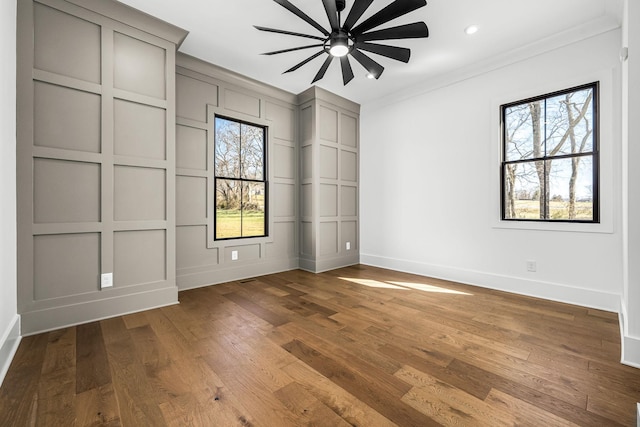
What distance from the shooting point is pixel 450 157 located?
3.99 m

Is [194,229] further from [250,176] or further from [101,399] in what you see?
[101,399]

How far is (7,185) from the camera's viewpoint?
6.53 feet

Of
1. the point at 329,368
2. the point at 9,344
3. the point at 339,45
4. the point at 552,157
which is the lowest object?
the point at 329,368

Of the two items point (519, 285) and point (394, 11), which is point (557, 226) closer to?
point (519, 285)

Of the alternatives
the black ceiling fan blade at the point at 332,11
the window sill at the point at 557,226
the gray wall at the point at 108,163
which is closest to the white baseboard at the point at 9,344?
the gray wall at the point at 108,163

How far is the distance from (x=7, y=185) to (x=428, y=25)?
3885 mm

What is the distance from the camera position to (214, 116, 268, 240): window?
3.93 meters

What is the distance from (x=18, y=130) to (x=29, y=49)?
0.68 metres

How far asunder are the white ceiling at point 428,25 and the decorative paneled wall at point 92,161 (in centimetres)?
43

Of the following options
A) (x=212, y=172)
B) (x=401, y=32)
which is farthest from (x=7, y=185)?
(x=401, y=32)

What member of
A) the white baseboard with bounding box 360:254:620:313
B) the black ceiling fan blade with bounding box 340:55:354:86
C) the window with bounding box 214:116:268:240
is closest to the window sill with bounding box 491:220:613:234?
the white baseboard with bounding box 360:254:620:313

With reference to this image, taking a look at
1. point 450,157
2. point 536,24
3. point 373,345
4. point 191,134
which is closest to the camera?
point 373,345

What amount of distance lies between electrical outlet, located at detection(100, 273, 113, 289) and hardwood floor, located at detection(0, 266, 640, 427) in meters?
0.32

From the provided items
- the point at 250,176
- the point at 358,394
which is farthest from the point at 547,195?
the point at 250,176
